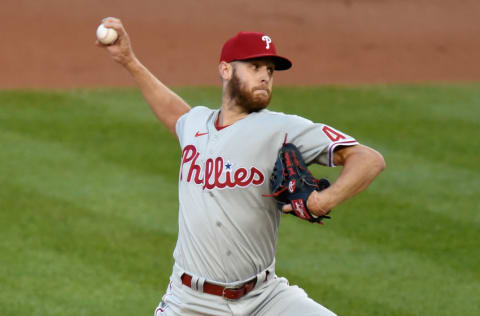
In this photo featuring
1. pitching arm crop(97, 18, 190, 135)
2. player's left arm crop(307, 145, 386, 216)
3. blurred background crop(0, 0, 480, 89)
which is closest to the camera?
player's left arm crop(307, 145, 386, 216)

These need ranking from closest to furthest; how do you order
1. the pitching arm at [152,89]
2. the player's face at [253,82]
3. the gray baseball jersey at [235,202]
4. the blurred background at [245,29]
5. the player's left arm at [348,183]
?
the player's left arm at [348,183], the gray baseball jersey at [235,202], the player's face at [253,82], the pitching arm at [152,89], the blurred background at [245,29]

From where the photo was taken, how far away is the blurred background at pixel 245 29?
46.8 feet

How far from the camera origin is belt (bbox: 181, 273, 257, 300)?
476 cm

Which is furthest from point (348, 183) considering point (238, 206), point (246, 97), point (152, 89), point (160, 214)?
point (160, 214)

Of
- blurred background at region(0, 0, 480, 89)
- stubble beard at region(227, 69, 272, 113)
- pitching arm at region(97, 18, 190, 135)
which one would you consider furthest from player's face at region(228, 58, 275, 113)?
blurred background at region(0, 0, 480, 89)

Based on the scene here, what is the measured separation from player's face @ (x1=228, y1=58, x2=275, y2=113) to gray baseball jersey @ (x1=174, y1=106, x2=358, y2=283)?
72mm

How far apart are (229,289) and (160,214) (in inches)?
173

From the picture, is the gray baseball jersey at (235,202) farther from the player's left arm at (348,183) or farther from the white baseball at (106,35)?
the white baseball at (106,35)

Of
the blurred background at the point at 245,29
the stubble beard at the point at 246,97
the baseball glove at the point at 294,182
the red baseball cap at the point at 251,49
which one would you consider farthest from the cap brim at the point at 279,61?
the blurred background at the point at 245,29

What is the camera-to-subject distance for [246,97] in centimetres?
484

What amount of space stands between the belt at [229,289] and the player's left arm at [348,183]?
0.69 m

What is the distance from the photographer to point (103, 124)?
1155cm

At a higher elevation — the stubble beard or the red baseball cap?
the red baseball cap

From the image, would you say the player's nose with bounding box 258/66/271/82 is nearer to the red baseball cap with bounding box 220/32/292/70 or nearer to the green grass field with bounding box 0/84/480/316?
the red baseball cap with bounding box 220/32/292/70
